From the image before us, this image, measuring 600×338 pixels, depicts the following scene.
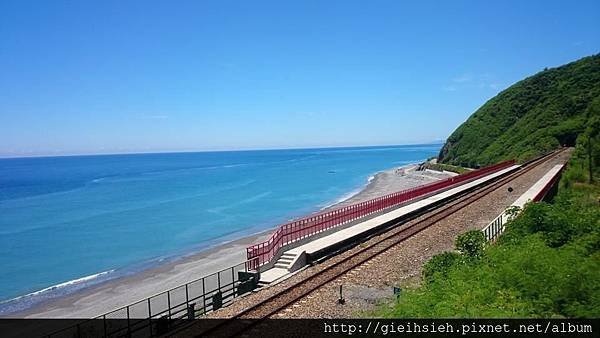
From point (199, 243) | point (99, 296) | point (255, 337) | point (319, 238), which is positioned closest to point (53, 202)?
point (199, 243)

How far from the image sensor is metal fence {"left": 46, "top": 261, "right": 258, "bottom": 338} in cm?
1301

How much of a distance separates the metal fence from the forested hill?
6242cm

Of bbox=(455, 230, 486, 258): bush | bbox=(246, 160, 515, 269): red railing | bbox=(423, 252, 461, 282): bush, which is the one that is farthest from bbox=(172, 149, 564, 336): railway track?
bbox=(455, 230, 486, 258): bush

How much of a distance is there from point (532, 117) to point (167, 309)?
94.0m

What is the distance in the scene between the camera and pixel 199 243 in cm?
4128

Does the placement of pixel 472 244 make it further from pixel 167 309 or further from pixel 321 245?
pixel 167 309

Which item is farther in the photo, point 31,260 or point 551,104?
point 551,104

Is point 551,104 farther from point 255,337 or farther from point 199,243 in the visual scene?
point 255,337

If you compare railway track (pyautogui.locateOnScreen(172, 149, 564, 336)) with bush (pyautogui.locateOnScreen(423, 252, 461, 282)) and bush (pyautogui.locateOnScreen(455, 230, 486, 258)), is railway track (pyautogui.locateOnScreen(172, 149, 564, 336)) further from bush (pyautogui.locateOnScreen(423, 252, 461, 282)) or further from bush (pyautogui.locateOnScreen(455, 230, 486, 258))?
bush (pyautogui.locateOnScreen(455, 230, 486, 258))

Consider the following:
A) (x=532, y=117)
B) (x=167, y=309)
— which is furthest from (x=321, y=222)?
(x=532, y=117)

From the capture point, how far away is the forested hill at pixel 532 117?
237 feet

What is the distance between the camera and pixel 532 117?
92375 millimetres

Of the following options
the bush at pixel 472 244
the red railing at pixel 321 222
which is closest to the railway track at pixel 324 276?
the red railing at pixel 321 222

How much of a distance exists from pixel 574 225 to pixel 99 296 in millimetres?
25553
